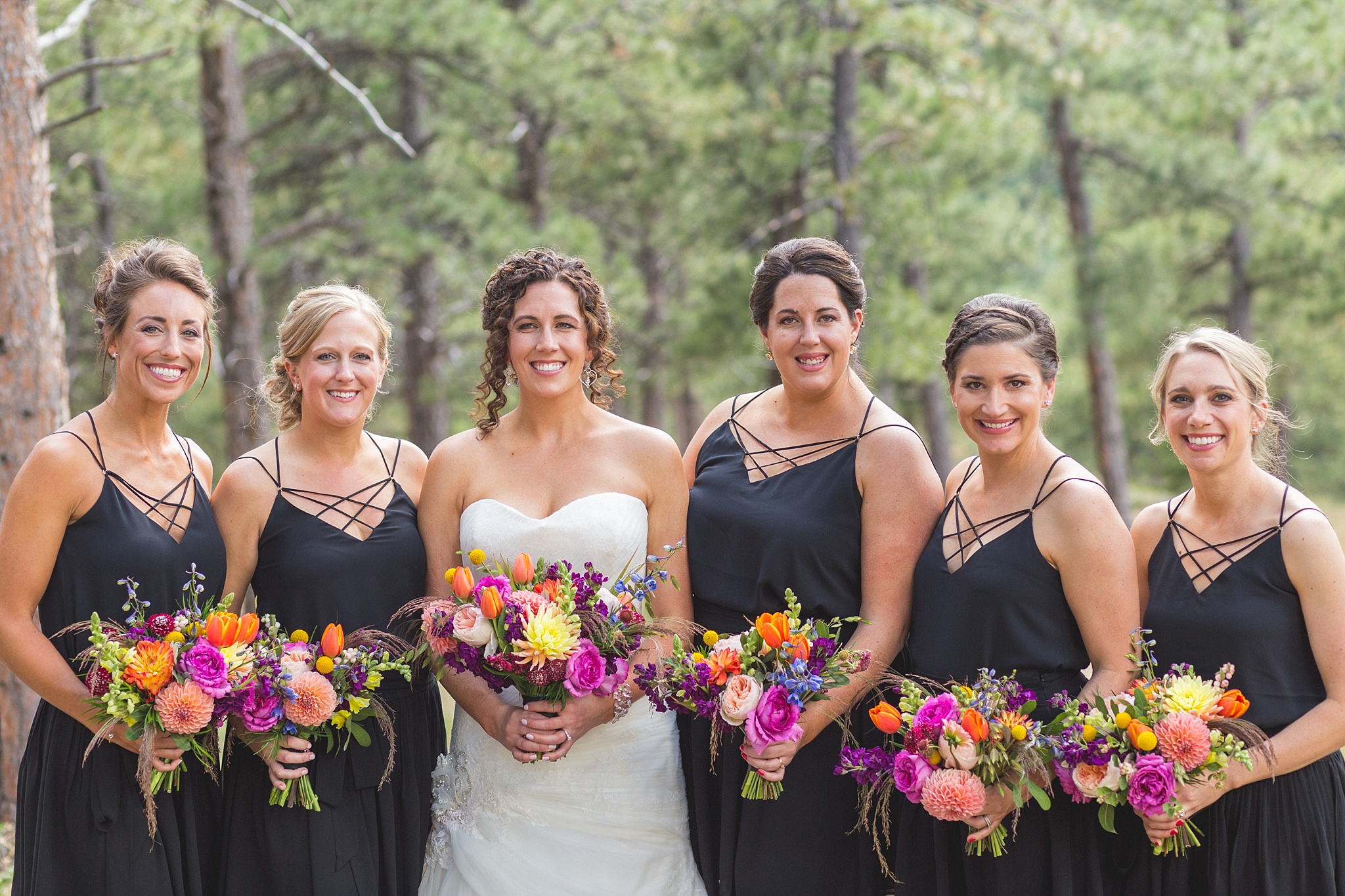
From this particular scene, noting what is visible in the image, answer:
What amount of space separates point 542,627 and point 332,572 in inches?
41.8

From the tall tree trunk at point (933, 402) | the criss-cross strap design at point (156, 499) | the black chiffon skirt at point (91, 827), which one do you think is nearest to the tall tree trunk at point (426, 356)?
the tall tree trunk at point (933, 402)

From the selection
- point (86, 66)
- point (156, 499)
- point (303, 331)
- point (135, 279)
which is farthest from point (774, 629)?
point (86, 66)

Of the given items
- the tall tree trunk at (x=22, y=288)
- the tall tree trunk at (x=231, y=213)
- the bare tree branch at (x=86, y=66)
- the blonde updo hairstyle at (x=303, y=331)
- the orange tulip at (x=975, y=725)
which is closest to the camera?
the orange tulip at (x=975, y=725)

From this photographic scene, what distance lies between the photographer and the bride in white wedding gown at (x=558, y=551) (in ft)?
14.7

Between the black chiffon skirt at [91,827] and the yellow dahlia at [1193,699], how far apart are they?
332cm

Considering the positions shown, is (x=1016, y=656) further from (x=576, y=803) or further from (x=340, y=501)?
(x=340, y=501)

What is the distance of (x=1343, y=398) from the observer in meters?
27.2

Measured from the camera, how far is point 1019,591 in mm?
3902

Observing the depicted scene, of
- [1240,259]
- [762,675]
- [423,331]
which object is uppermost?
[1240,259]

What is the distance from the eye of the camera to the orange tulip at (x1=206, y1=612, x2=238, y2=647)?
3.71 m

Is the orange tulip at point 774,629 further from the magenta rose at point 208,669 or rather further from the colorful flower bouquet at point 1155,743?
the magenta rose at point 208,669

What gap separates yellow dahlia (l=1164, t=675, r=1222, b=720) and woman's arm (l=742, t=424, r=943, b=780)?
1020mm

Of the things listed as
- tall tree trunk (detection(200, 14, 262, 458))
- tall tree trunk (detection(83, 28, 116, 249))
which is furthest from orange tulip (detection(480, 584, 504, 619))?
tall tree trunk (detection(83, 28, 116, 249))

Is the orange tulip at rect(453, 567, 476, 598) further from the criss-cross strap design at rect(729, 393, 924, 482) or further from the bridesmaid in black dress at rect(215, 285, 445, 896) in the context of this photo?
the criss-cross strap design at rect(729, 393, 924, 482)
